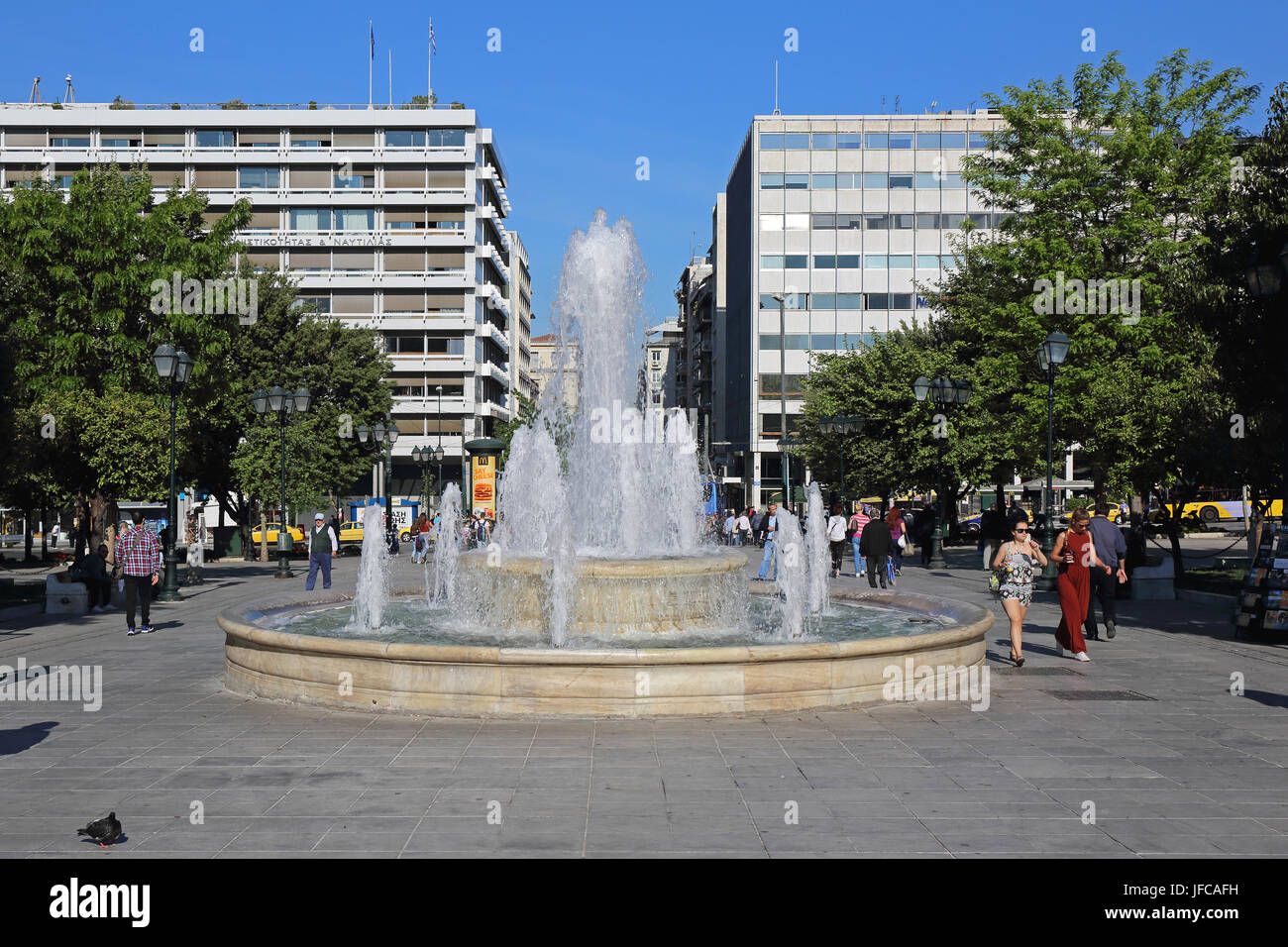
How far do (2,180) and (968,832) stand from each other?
70136 mm

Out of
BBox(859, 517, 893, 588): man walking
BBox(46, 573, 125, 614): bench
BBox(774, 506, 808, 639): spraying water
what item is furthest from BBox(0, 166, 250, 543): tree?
BBox(774, 506, 808, 639): spraying water

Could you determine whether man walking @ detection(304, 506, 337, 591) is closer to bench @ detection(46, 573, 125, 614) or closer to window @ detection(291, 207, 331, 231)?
bench @ detection(46, 573, 125, 614)

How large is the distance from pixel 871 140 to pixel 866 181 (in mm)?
2323

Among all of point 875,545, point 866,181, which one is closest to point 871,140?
point 866,181

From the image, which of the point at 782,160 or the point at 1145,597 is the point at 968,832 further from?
the point at 782,160

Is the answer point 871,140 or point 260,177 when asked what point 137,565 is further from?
point 871,140

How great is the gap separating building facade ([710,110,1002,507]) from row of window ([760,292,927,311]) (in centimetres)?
6

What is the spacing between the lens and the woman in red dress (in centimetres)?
1227

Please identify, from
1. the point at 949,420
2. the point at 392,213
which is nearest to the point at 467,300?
the point at 392,213

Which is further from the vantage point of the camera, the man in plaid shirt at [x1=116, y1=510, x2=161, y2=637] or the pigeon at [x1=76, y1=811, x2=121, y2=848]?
the man in plaid shirt at [x1=116, y1=510, x2=161, y2=637]

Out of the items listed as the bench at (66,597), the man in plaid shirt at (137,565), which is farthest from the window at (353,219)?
the man in plaid shirt at (137,565)

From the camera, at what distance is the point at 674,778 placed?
6.94m

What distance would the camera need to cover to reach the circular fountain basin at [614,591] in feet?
37.1

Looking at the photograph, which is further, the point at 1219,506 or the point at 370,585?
the point at 1219,506
